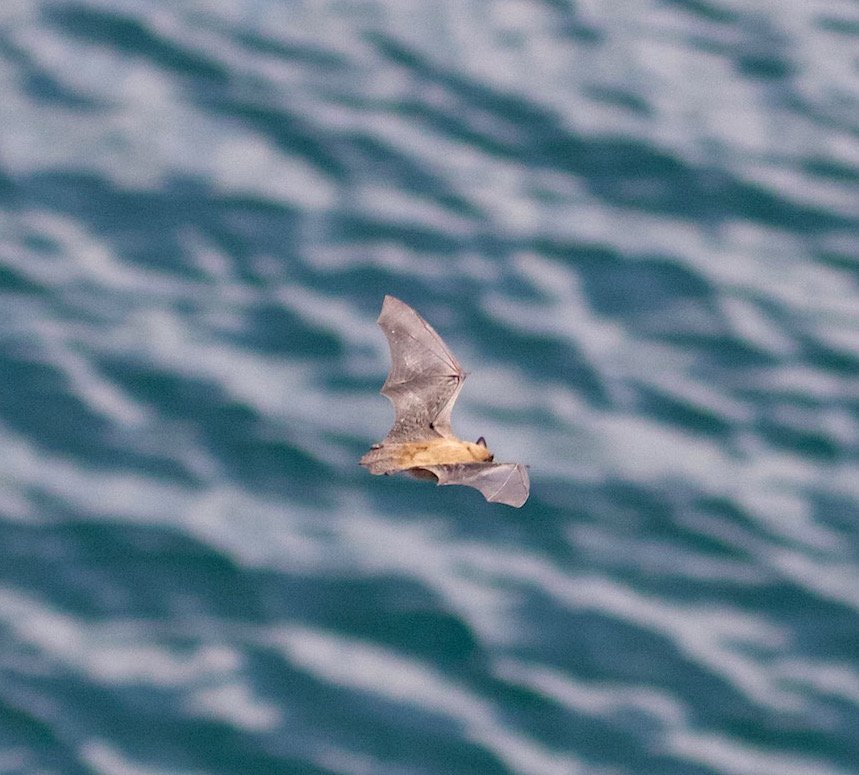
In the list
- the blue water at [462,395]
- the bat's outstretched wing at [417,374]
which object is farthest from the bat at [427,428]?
the blue water at [462,395]

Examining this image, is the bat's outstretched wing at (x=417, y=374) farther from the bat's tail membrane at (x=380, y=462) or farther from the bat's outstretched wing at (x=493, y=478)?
the bat's outstretched wing at (x=493, y=478)

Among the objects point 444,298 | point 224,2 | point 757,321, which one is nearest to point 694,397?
point 757,321

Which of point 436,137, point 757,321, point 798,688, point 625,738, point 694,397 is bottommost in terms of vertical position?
point 625,738

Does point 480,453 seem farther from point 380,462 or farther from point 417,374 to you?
point 417,374

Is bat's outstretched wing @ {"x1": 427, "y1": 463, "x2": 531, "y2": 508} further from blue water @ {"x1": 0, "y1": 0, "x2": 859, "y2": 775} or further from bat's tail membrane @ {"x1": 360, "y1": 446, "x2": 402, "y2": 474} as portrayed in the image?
blue water @ {"x1": 0, "y1": 0, "x2": 859, "y2": 775}

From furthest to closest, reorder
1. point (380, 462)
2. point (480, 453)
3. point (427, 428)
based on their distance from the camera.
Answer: point (427, 428), point (480, 453), point (380, 462)

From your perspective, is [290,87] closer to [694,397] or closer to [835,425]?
[694,397]

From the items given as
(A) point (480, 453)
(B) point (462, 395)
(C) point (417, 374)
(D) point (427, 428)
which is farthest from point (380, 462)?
(B) point (462, 395)

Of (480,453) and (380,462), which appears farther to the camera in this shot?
(480,453)
